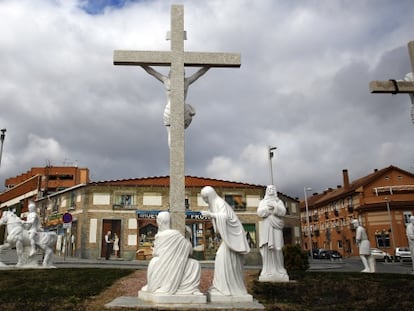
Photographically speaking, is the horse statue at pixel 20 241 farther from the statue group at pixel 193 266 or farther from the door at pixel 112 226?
the door at pixel 112 226

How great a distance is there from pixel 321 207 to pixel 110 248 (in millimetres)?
43023

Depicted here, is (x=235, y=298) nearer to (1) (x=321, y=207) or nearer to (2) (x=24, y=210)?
(2) (x=24, y=210)

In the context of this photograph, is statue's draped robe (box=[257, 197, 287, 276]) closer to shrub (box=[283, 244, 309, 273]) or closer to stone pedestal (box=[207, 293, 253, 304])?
shrub (box=[283, 244, 309, 273])

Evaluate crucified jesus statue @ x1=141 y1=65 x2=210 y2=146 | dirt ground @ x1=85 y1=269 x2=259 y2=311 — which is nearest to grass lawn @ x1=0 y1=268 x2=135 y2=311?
dirt ground @ x1=85 y1=269 x2=259 y2=311

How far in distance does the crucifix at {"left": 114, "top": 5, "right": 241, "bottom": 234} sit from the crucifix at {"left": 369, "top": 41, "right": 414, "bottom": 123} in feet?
9.90

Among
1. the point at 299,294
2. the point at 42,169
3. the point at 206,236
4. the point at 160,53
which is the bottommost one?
the point at 299,294

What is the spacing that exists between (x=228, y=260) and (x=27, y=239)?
10127 millimetres

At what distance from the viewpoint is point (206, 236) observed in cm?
3103

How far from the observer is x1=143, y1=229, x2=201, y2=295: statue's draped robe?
6531mm

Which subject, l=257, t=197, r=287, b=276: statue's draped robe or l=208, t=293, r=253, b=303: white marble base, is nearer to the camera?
l=208, t=293, r=253, b=303: white marble base

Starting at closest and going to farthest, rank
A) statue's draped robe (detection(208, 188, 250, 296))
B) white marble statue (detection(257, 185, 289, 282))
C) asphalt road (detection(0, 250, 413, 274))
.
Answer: statue's draped robe (detection(208, 188, 250, 296)), white marble statue (detection(257, 185, 289, 282)), asphalt road (detection(0, 250, 413, 274))

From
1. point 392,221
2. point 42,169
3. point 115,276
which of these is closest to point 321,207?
point 392,221

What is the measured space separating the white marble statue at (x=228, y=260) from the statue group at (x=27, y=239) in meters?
9.54

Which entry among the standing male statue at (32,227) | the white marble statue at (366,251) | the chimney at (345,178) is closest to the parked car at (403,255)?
the chimney at (345,178)
